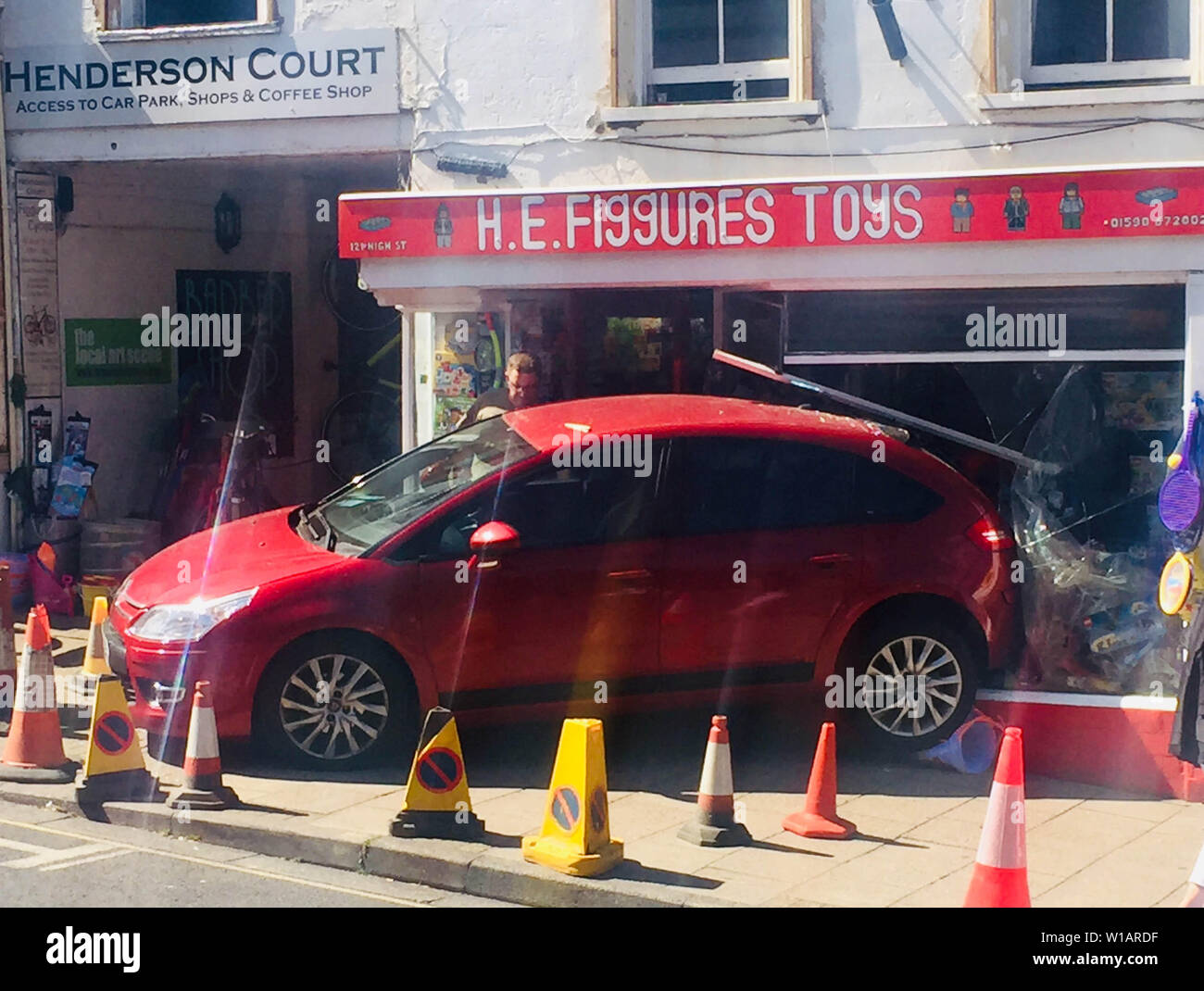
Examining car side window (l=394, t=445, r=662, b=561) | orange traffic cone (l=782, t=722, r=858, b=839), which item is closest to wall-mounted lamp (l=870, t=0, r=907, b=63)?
car side window (l=394, t=445, r=662, b=561)

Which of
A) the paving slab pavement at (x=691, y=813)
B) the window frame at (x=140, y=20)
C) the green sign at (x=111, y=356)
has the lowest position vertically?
the paving slab pavement at (x=691, y=813)

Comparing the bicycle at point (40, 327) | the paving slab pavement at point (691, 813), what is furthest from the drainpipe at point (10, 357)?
the paving slab pavement at point (691, 813)

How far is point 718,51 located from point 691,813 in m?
5.66

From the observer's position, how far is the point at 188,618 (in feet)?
26.6

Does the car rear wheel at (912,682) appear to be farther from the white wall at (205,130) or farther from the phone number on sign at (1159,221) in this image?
the white wall at (205,130)

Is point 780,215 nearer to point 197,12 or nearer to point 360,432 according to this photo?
point 197,12

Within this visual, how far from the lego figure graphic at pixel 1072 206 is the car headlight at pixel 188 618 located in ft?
16.0

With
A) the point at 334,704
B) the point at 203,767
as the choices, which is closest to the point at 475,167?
the point at 334,704

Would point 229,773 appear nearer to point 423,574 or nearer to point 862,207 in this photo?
point 423,574

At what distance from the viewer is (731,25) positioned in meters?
11.2

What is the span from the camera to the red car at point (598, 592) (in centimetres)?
812

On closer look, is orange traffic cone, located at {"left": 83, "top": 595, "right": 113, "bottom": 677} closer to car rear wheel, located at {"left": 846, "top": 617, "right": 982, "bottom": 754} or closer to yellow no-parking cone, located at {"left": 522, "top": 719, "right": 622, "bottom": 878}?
yellow no-parking cone, located at {"left": 522, "top": 719, "right": 622, "bottom": 878}

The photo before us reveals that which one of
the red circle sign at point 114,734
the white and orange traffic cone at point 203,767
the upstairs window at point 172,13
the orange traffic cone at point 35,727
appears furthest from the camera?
the upstairs window at point 172,13
